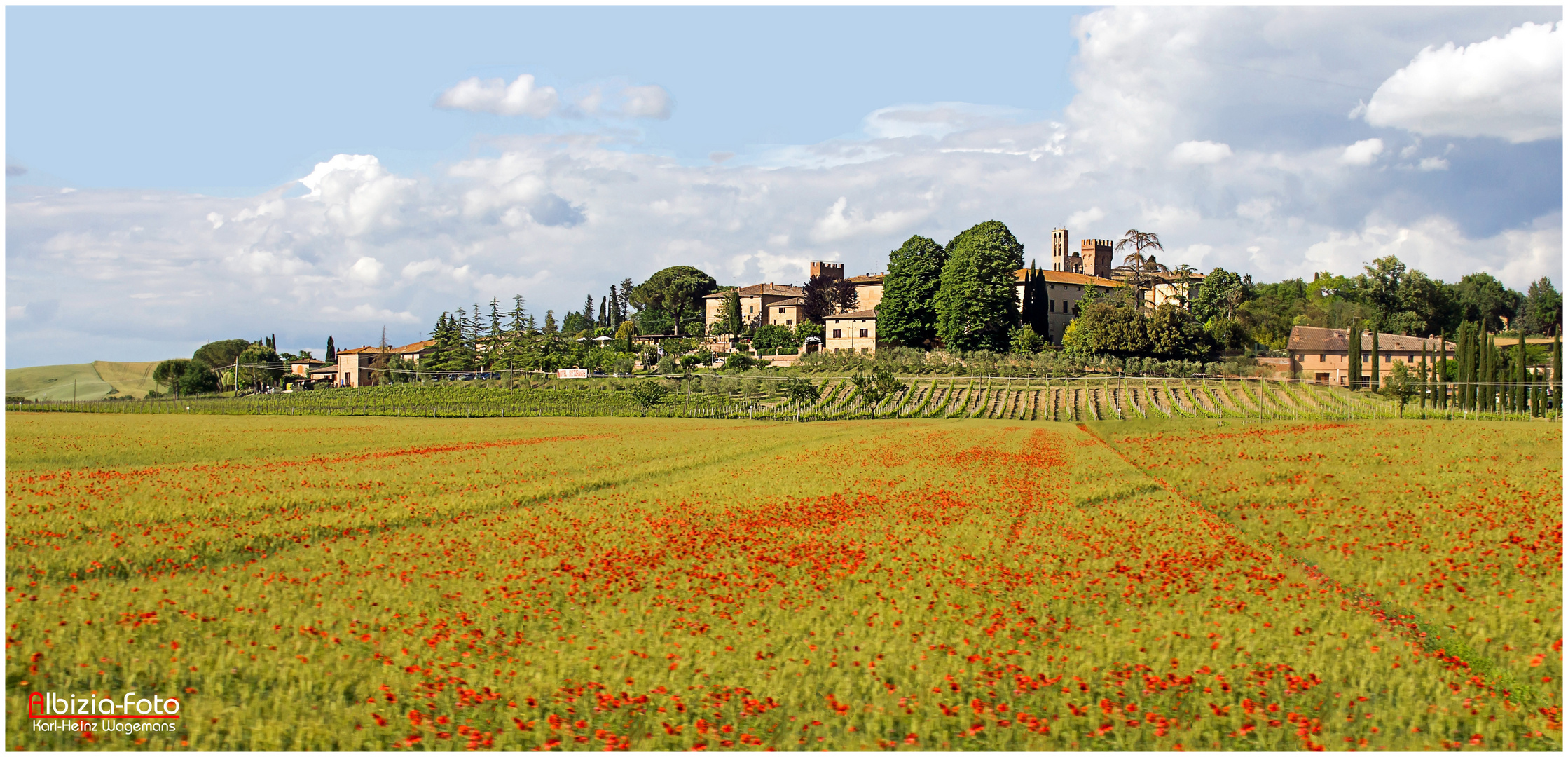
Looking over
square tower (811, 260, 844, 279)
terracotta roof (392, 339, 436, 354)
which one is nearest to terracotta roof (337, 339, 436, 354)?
terracotta roof (392, 339, 436, 354)

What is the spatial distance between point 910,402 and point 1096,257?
110847mm

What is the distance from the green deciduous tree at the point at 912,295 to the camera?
4530 inches

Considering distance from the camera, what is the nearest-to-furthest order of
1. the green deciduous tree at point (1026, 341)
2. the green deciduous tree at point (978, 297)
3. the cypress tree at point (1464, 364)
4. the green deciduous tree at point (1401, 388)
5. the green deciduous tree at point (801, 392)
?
the cypress tree at point (1464, 364)
the green deciduous tree at point (1401, 388)
the green deciduous tree at point (801, 392)
the green deciduous tree at point (1026, 341)
the green deciduous tree at point (978, 297)

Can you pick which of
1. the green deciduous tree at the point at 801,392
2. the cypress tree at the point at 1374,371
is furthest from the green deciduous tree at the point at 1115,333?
the green deciduous tree at the point at 801,392

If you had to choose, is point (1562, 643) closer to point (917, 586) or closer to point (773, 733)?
point (917, 586)

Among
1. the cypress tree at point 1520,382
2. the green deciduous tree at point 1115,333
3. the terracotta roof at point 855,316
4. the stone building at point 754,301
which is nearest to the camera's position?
the cypress tree at point 1520,382

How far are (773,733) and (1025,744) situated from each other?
96.7 inches

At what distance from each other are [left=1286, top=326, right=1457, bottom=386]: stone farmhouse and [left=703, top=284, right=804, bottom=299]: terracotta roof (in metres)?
69.9

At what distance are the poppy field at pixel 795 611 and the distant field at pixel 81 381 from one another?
69.7 metres

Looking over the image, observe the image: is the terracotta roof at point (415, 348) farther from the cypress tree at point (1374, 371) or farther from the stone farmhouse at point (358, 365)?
the cypress tree at point (1374, 371)

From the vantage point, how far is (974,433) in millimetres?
50094

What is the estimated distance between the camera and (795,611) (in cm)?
1349

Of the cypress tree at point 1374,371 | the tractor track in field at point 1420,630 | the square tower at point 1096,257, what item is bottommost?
the tractor track in field at point 1420,630

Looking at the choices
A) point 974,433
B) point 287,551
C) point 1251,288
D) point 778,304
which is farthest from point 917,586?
point 1251,288
